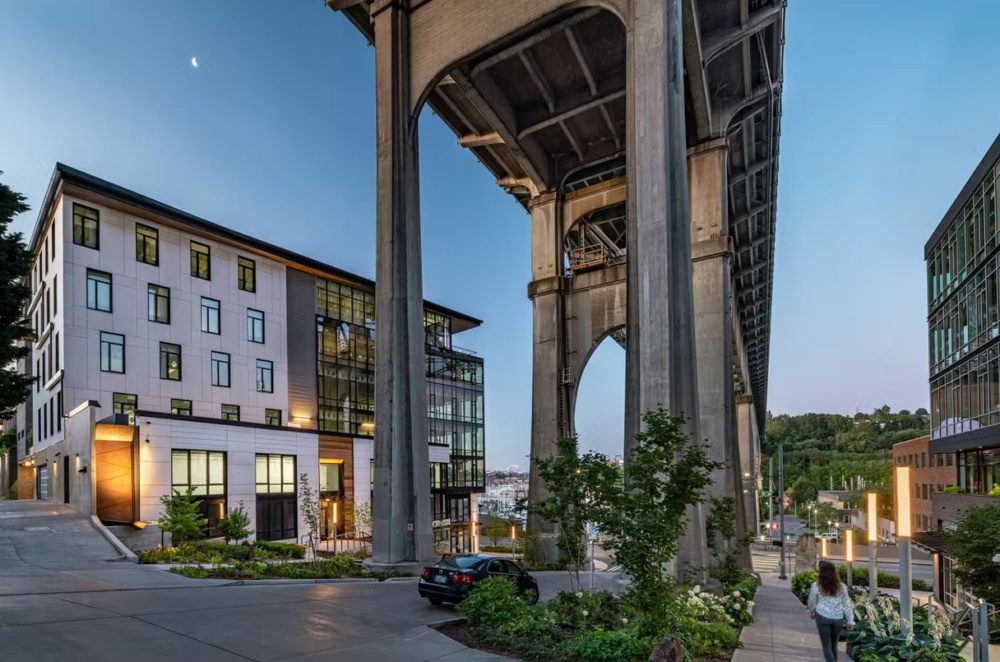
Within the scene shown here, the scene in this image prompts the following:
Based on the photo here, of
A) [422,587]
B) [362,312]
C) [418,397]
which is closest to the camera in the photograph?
[422,587]

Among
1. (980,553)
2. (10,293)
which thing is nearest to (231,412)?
(10,293)

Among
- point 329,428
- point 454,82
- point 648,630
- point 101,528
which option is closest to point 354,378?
point 329,428

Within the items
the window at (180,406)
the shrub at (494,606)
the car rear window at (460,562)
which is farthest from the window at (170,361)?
the shrub at (494,606)

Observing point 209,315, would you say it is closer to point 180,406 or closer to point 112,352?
point 180,406

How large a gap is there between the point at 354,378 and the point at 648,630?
44.2 m

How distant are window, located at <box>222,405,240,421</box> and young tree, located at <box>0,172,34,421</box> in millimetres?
21285

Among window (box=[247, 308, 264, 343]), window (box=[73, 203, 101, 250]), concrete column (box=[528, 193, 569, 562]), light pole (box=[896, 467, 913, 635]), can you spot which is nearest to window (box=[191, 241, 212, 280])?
window (box=[247, 308, 264, 343])

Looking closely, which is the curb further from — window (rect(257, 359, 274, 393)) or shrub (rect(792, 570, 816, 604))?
shrub (rect(792, 570, 816, 604))

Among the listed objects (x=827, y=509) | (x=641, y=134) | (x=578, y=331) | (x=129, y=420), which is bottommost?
(x=827, y=509)

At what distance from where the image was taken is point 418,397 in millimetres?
24344

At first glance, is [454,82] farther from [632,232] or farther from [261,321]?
[261,321]

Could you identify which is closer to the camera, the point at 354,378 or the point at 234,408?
the point at 234,408

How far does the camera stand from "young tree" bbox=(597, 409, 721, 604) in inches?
466

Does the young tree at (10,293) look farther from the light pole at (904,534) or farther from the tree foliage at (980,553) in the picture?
the tree foliage at (980,553)
